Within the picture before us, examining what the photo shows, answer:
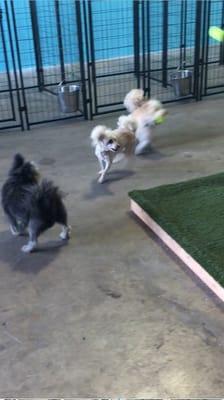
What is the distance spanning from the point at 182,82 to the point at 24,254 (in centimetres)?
320

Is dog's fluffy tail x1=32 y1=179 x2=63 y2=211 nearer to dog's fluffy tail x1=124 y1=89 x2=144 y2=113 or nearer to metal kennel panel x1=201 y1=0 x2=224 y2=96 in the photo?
dog's fluffy tail x1=124 y1=89 x2=144 y2=113

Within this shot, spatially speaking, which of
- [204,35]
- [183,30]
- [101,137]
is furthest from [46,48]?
[101,137]

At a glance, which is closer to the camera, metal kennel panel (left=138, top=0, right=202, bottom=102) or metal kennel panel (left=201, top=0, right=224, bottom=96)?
metal kennel panel (left=201, top=0, right=224, bottom=96)

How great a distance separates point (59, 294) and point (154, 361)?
61 cm

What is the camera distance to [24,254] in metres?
2.56

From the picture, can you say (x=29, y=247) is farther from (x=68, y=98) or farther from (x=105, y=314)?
(x=68, y=98)

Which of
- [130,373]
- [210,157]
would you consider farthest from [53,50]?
[130,373]

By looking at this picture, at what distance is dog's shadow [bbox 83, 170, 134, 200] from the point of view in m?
3.15

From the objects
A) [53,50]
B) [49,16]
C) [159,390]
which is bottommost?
[159,390]

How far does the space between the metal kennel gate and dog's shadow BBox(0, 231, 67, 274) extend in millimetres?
2082

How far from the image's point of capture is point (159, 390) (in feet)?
5.62

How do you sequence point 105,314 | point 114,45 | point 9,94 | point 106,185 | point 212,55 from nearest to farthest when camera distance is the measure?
1. point 105,314
2. point 106,185
3. point 9,94
4. point 114,45
5. point 212,55

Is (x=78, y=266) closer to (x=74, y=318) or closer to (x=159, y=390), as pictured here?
(x=74, y=318)

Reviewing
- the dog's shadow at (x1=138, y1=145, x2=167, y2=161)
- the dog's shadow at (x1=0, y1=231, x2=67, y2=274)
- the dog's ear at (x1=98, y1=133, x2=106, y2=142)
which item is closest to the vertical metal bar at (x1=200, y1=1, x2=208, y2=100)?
the dog's shadow at (x1=138, y1=145, x2=167, y2=161)
